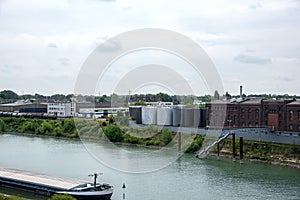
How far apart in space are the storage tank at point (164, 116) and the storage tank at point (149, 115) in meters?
0.44

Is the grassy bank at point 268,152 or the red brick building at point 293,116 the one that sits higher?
the red brick building at point 293,116

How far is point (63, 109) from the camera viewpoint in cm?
3916

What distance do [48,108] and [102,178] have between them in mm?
29226

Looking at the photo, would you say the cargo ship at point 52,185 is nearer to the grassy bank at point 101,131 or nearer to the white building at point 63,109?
the grassy bank at point 101,131

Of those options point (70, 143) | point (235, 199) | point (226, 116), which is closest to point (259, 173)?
point (235, 199)

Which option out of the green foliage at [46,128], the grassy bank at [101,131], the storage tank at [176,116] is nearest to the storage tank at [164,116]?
the storage tank at [176,116]

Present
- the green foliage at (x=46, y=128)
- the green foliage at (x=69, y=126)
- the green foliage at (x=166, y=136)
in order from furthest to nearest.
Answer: the green foliage at (x=46, y=128), the green foliage at (x=69, y=126), the green foliage at (x=166, y=136)

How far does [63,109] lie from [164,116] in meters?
16.4

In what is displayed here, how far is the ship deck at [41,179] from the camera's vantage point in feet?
37.9

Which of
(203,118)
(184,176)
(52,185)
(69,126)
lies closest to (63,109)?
(69,126)

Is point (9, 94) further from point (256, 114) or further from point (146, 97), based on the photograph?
point (256, 114)

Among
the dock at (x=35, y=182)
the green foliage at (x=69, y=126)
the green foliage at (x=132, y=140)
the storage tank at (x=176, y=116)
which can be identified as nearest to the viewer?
the dock at (x=35, y=182)

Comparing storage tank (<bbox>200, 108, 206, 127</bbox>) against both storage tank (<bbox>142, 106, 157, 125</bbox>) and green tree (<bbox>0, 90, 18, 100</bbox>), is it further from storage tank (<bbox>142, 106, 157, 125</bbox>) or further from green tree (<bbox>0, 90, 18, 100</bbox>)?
green tree (<bbox>0, 90, 18, 100</bbox>)

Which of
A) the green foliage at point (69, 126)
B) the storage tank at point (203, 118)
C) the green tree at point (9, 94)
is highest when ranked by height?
the green tree at point (9, 94)
